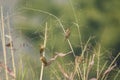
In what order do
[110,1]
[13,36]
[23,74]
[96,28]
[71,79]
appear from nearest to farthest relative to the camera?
[71,79] < [23,74] < [13,36] < [96,28] < [110,1]

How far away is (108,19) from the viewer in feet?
52.5

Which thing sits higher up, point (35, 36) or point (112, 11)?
point (35, 36)

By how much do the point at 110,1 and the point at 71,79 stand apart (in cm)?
1558

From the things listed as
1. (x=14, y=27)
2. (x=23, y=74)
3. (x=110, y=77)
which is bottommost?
(x=110, y=77)

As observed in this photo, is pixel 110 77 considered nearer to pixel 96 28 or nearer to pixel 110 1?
pixel 96 28

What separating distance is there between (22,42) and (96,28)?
14.1 metres

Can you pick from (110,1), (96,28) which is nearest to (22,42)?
(96,28)

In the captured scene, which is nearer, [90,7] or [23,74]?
[23,74]

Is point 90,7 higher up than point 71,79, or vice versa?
point 71,79

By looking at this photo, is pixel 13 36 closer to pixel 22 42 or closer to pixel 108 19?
pixel 22 42

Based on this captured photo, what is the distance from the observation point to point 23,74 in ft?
4.93

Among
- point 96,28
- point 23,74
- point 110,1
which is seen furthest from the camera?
point 110,1

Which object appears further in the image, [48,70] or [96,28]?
[96,28]

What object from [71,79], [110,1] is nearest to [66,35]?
[71,79]
